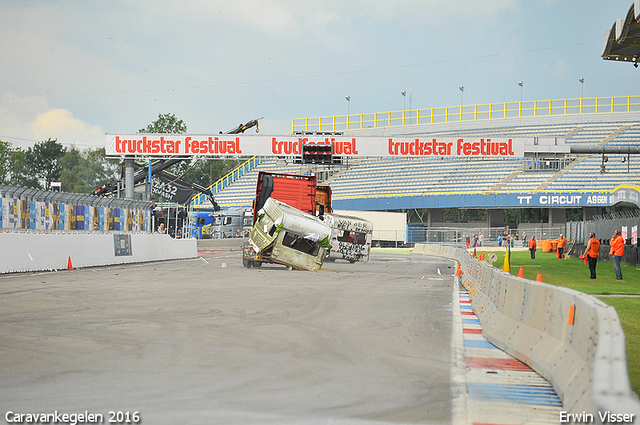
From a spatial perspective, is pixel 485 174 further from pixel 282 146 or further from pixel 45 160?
pixel 45 160

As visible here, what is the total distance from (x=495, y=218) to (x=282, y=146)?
100 ft

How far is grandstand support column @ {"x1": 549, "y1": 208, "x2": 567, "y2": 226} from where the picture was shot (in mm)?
Answer: 63406

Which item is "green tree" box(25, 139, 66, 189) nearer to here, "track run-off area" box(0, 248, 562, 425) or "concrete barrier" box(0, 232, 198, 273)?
"concrete barrier" box(0, 232, 198, 273)

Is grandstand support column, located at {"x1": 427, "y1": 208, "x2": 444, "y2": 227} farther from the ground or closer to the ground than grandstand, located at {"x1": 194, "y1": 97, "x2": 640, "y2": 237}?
closer to the ground

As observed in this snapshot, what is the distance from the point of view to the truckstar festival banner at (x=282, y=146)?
142 feet

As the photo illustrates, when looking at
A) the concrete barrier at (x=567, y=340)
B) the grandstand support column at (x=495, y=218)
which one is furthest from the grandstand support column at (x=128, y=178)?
the grandstand support column at (x=495, y=218)

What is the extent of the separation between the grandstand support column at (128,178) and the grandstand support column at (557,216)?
1516 inches

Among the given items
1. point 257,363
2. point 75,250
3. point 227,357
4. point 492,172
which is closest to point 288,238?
point 75,250

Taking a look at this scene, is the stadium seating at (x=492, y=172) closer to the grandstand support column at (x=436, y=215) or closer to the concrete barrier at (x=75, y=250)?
Answer: the grandstand support column at (x=436, y=215)

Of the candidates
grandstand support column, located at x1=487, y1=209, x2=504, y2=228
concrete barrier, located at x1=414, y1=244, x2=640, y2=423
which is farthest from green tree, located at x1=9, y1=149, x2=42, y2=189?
concrete barrier, located at x1=414, y1=244, x2=640, y2=423

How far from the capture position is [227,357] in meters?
7.63

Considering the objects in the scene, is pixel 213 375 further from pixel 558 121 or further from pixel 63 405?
pixel 558 121

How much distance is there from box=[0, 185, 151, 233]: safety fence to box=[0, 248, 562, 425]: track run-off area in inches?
355

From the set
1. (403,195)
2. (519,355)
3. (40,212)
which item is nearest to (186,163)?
(403,195)
